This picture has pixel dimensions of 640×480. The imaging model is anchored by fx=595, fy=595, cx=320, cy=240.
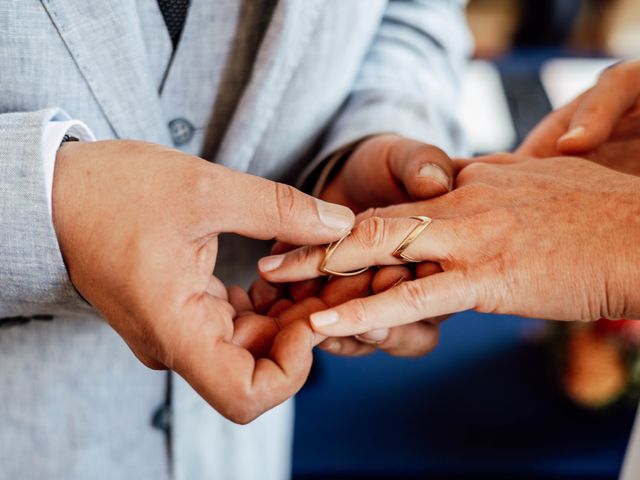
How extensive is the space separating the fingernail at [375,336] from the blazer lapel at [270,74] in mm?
296

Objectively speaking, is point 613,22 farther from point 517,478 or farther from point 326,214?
point 326,214

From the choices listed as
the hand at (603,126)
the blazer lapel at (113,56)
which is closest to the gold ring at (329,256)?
the blazer lapel at (113,56)

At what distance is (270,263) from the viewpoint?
760mm

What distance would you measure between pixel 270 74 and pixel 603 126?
0.49 metres

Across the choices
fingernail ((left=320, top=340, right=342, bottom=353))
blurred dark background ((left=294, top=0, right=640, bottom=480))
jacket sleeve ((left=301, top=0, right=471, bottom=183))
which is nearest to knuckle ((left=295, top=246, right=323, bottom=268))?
fingernail ((left=320, top=340, right=342, bottom=353))

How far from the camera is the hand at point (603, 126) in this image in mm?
867

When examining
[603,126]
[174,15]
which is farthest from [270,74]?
[603,126]

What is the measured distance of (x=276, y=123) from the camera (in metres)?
0.89

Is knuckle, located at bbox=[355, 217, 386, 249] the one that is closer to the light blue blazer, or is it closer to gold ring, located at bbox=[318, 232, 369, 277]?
gold ring, located at bbox=[318, 232, 369, 277]

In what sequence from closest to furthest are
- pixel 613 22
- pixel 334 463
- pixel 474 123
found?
1. pixel 334 463
2. pixel 474 123
3. pixel 613 22

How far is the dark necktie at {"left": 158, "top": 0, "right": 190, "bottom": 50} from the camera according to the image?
2.53ft

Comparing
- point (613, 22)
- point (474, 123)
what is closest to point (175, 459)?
point (474, 123)

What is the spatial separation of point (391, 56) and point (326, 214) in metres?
0.54

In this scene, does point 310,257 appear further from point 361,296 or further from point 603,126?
point 603,126
